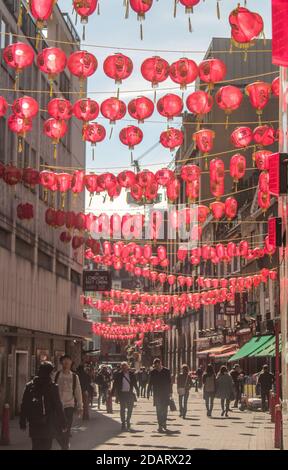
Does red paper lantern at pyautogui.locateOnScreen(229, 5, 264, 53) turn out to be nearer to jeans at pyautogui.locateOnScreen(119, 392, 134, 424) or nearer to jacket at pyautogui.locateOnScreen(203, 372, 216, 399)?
jeans at pyautogui.locateOnScreen(119, 392, 134, 424)

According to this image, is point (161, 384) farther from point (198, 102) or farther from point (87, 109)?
point (198, 102)

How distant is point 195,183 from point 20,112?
7.13 m

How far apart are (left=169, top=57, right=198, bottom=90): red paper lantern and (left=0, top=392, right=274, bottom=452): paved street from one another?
24.1ft

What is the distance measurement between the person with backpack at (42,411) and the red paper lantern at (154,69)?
6.66m

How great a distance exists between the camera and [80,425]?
2522 centimetres

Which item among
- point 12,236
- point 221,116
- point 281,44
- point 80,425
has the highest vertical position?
point 221,116

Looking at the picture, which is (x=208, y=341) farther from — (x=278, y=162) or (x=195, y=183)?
(x=278, y=162)

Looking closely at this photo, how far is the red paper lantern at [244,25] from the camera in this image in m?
15.2

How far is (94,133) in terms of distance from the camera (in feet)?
65.4

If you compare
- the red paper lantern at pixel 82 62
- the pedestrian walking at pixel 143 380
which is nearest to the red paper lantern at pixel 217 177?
the red paper lantern at pixel 82 62

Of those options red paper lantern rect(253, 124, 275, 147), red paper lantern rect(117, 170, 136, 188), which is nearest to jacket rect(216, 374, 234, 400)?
red paper lantern rect(117, 170, 136, 188)

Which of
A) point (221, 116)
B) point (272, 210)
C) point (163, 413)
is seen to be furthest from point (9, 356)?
point (221, 116)

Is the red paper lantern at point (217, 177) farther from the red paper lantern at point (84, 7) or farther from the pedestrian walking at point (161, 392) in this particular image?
the red paper lantern at point (84, 7)

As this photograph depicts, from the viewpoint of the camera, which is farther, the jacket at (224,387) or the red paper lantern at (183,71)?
the jacket at (224,387)
